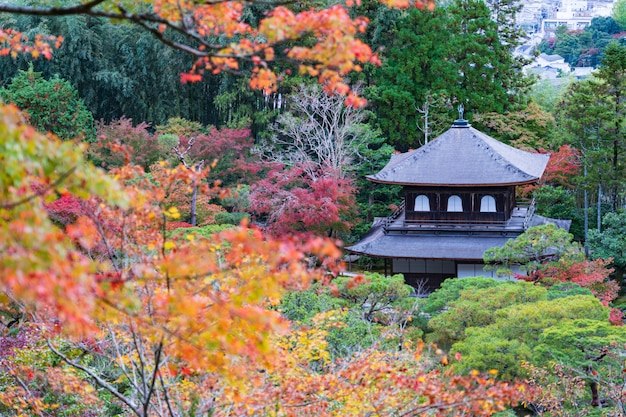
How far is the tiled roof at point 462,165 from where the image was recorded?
1959 centimetres

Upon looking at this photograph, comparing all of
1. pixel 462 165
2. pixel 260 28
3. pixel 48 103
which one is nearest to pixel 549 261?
pixel 462 165

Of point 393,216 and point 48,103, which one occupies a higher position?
point 48,103

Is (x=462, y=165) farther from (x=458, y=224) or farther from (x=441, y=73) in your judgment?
(x=441, y=73)

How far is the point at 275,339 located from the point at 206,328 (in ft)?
11.8

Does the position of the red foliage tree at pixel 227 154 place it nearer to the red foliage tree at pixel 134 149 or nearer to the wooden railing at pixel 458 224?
the red foliage tree at pixel 134 149

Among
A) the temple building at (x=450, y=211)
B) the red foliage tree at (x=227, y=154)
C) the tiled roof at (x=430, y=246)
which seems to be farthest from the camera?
the red foliage tree at (x=227, y=154)

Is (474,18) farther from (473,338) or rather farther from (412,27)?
(473,338)

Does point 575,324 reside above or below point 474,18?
below

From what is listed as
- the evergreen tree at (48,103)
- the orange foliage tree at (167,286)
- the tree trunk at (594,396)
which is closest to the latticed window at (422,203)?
the tree trunk at (594,396)

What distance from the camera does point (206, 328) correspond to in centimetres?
406

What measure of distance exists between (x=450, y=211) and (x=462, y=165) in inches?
50.0

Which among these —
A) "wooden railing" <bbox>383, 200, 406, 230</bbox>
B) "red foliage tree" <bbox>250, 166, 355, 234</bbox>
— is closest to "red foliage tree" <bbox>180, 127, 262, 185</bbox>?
"red foliage tree" <bbox>250, 166, 355, 234</bbox>

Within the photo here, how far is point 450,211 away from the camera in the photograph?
2030cm

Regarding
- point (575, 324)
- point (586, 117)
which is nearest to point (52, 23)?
point (586, 117)
